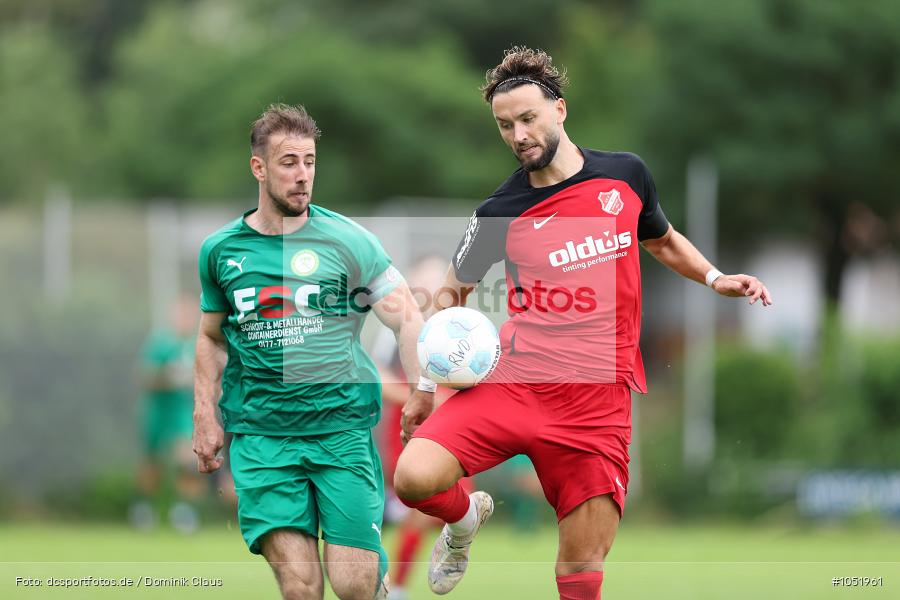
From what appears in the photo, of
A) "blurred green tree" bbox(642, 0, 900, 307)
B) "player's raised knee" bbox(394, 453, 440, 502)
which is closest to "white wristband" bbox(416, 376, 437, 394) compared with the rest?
"player's raised knee" bbox(394, 453, 440, 502)

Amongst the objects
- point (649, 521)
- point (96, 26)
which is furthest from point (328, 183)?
point (96, 26)

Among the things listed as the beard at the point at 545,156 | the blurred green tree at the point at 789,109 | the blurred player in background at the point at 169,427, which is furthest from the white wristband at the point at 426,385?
the blurred green tree at the point at 789,109

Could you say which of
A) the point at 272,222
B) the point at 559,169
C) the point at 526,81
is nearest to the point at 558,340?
the point at 559,169

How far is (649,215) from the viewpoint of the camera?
A: 21.6 feet

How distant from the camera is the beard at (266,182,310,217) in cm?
641

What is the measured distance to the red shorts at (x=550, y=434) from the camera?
6.29 meters

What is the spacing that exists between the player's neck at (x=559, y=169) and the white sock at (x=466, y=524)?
5.40 feet

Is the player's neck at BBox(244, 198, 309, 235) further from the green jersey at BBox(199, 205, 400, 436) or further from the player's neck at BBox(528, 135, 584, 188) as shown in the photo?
the player's neck at BBox(528, 135, 584, 188)

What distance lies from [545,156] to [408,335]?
1.10 m

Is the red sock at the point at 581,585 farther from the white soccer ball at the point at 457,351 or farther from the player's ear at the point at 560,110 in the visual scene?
the player's ear at the point at 560,110

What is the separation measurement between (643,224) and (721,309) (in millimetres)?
18508

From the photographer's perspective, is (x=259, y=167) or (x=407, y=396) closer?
(x=259, y=167)

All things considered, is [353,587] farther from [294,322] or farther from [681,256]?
[681,256]

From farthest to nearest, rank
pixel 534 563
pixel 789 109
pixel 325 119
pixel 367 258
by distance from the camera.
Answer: pixel 325 119, pixel 789 109, pixel 534 563, pixel 367 258
